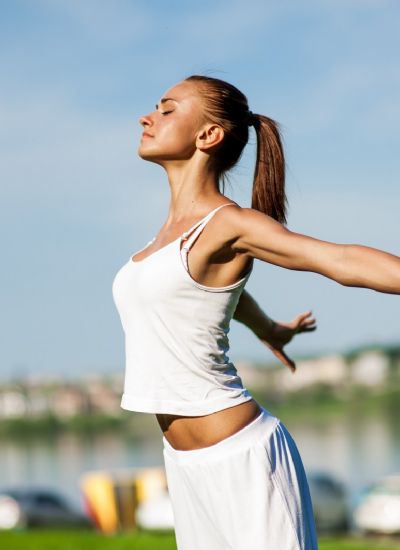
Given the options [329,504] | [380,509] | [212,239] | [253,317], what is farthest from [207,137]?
[329,504]

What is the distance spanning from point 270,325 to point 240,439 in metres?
0.72

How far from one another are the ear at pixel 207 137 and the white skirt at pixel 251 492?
71cm

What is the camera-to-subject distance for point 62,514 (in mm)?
30484

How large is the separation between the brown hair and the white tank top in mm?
217

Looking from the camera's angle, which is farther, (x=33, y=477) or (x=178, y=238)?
(x=33, y=477)

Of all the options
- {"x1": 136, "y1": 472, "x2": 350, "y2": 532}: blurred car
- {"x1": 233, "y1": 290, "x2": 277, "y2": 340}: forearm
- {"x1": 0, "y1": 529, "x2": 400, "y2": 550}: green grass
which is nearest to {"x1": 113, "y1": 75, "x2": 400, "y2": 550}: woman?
{"x1": 233, "y1": 290, "x2": 277, "y2": 340}: forearm

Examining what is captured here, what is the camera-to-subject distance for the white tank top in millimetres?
2703

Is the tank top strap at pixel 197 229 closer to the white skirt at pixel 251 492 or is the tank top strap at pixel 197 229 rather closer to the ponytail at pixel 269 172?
the ponytail at pixel 269 172

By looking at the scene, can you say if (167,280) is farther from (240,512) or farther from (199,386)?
(240,512)

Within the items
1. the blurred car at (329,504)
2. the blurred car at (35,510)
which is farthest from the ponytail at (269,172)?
the blurred car at (35,510)

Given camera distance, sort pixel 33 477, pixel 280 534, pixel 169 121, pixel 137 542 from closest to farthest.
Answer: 1. pixel 280 534
2. pixel 169 121
3. pixel 137 542
4. pixel 33 477

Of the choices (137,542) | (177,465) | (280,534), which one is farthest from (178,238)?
(137,542)

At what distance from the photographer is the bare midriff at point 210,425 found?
8.89ft

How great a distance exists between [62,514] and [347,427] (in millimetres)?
58300
